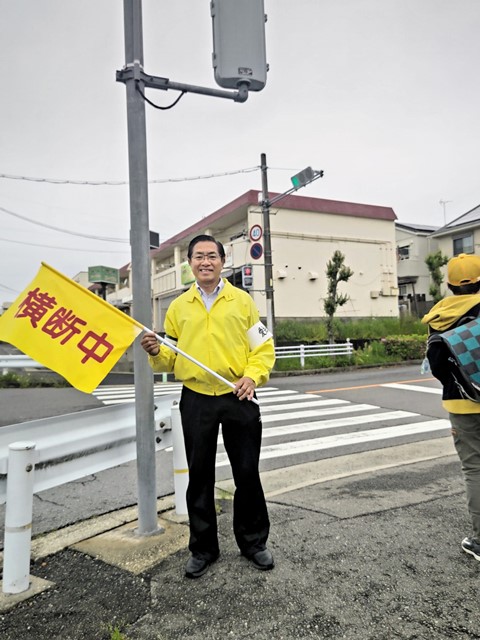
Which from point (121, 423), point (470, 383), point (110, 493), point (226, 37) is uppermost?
point (226, 37)

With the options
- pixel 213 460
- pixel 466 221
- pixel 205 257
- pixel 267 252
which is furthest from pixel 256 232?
pixel 466 221

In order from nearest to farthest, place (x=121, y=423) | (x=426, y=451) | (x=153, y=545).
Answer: (x=153, y=545), (x=121, y=423), (x=426, y=451)

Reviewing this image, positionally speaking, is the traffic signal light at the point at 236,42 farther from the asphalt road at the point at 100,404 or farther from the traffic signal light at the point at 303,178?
the traffic signal light at the point at 303,178

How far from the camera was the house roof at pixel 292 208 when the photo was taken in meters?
23.2

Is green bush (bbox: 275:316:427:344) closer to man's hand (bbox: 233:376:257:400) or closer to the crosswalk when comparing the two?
the crosswalk

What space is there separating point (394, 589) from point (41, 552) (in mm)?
2205

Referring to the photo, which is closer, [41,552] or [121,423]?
[41,552]

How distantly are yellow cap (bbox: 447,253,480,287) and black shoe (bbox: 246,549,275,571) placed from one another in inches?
77.4

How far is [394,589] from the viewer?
2.38 metres

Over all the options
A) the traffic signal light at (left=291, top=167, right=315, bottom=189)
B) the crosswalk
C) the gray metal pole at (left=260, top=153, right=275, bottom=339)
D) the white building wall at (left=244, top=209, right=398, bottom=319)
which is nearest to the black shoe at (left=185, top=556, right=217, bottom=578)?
the crosswalk

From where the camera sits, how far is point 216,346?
106 inches

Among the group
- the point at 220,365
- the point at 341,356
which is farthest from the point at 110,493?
the point at 341,356

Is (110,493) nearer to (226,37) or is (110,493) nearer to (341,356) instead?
(226,37)

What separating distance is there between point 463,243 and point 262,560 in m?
31.6
